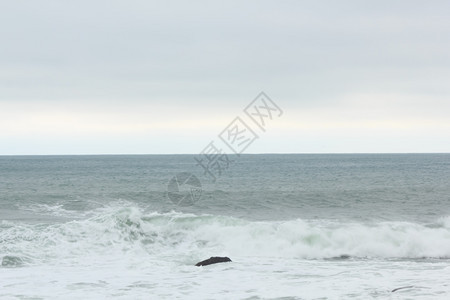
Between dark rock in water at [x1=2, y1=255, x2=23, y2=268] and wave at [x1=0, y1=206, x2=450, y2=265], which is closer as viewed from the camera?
dark rock in water at [x1=2, y1=255, x2=23, y2=268]

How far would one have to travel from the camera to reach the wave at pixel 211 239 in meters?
19.7

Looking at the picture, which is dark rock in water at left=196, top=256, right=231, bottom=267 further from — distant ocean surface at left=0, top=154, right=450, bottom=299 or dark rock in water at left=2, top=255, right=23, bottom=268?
dark rock in water at left=2, top=255, right=23, bottom=268

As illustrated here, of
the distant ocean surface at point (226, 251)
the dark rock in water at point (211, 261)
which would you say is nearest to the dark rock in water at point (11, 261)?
the distant ocean surface at point (226, 251)

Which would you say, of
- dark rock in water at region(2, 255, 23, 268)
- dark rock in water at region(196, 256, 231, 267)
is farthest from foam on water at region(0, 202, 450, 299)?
dark rock in water at region(196, 256, 231, 267)

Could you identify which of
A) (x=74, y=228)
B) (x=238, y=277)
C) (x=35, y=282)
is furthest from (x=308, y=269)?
Answer: (x=74, y=228)

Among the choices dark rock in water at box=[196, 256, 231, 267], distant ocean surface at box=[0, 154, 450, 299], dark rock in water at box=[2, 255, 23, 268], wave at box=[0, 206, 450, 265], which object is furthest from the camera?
wave at box=[0, 206, 450, 265]

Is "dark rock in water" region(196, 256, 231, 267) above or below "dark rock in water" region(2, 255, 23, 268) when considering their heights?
above

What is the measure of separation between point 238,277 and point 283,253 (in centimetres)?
596

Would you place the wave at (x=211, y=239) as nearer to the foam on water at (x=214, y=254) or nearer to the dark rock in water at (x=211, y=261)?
the foam on water at (x=214, y=254)

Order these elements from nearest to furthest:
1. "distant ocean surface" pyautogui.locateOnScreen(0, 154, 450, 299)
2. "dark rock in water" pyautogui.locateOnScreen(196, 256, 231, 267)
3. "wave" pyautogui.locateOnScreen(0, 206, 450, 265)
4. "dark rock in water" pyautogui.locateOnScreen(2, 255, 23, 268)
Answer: "distant ocean surface" pyautogui.locateOnScreen(0, 154, 450, 299)
"dark rock in water" pyautogui.locateOnScreen(196, 256, 231, 267)
"dark rock in water" pyautogui.locateOnScreen(2, 255, 23, 268)
"wave" pyautogui.locateOnScreen(0, 206, 450, 265)

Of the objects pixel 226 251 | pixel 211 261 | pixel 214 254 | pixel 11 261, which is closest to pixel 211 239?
pixel 226 251

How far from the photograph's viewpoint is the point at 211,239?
22438 mm

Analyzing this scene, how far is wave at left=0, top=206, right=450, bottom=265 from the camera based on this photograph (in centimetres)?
1970

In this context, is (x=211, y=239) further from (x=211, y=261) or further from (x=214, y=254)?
(x=211, y=261)
